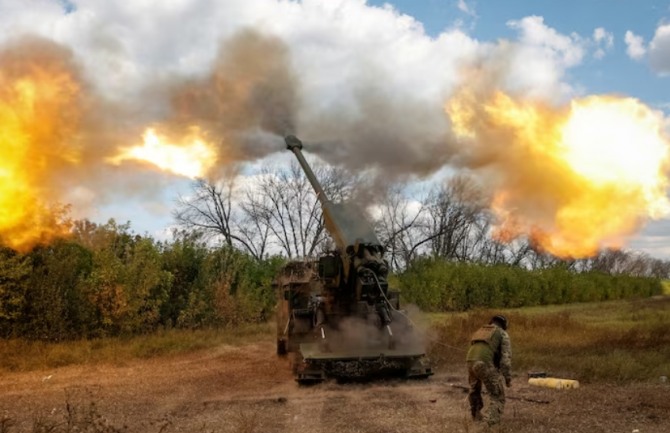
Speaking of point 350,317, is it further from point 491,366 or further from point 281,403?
point 491,366

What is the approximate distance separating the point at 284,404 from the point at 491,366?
12.7 ft

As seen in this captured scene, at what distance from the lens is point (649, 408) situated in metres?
10.1

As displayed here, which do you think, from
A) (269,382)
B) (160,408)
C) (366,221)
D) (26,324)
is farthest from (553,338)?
(26,324)

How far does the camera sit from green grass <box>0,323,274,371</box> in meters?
16.6

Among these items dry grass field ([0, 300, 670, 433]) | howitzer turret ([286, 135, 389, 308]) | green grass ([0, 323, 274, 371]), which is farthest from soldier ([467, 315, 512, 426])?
green grass ([0, 323, 274, 371])

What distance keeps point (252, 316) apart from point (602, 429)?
2009cm

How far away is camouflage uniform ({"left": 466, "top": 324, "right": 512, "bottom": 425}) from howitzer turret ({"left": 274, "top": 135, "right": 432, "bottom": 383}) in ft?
11.5

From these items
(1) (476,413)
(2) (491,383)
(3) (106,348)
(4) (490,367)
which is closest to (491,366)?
(4) (490,367)

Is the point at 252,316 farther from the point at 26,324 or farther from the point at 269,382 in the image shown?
the point at 269,382

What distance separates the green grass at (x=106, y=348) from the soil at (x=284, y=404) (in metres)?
1.35

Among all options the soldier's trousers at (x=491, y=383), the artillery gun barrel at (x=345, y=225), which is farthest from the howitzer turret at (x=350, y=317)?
the soldier's trousers at (x=491, y=383)

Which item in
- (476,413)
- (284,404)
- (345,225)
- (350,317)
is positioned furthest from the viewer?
(345,225)

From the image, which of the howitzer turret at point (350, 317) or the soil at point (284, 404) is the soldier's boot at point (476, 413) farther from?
the howitzer turret at point (350, 317)

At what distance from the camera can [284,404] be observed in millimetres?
11234
